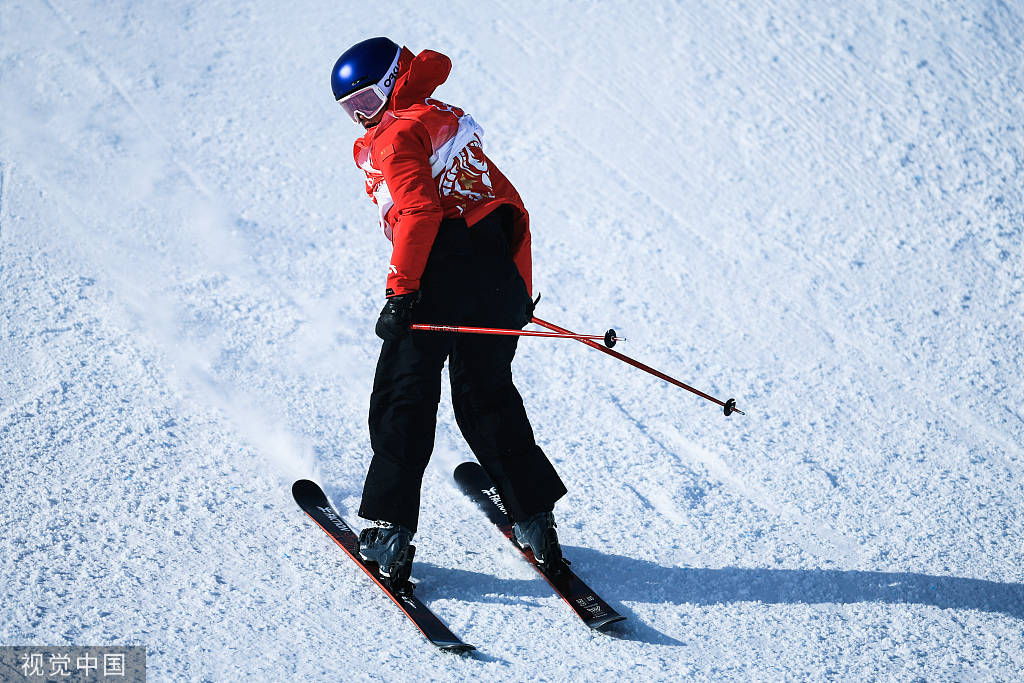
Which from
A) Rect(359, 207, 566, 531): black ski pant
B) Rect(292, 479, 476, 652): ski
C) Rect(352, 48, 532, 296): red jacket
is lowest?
Rect(292, 479, 476, 652): ski

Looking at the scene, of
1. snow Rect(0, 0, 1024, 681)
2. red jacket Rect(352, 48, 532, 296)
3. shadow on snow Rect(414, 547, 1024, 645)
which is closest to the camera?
red jacket Rect(352, 48, 532, 296)

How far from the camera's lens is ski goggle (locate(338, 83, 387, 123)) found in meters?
3.23

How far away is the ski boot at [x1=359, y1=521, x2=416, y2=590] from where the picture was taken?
11.2 feet

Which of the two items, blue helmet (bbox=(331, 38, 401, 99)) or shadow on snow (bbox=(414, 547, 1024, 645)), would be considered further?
shadow on snow (bbox=(414, 547, 1024, 645))

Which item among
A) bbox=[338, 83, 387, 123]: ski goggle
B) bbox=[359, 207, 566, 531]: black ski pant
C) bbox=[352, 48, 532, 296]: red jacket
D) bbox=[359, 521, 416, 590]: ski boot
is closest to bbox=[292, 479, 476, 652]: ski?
bbox=[359, 521, 416, 590]: ski boot

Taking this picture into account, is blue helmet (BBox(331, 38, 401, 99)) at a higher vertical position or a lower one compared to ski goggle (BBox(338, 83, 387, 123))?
higher

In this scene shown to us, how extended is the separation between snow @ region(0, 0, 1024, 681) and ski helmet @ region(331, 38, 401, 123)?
1638 mm

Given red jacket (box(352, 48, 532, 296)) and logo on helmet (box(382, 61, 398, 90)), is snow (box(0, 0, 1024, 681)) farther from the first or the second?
logo on helmet (box(382, 61, 398, 90))

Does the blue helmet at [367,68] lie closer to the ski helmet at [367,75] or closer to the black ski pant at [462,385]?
the ski helmet at [367,75]

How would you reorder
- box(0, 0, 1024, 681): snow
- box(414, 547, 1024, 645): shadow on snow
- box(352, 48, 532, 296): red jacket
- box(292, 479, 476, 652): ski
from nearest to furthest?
1. box(352, 48, 532, 296): red jacket
2. box(292, 479, 476, 652): ski
3. box(0, 0, 1024, 681): snow
4. box(414, 547, 1024, 645): shadow on snow

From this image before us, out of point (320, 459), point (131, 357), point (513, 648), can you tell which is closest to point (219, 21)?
point (131, 357)

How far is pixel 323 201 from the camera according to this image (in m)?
6.24

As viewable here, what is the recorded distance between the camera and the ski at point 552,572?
335 centimetres

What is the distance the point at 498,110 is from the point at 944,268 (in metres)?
3.26
